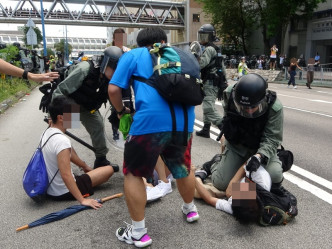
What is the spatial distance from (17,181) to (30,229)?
4.34ft

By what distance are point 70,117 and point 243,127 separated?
173 centimetres

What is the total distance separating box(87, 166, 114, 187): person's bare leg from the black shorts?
6 centimetres

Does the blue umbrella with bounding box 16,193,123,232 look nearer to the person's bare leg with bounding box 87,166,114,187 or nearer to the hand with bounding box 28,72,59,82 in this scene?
the person's bare leg with bounding box 87,166,114,187

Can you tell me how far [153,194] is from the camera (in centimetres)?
326

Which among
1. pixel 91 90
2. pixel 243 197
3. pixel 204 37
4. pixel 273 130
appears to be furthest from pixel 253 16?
pixel 243 197

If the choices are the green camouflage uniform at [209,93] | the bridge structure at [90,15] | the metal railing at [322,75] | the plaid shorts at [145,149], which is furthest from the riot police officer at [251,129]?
the bridge structure at [90,15]

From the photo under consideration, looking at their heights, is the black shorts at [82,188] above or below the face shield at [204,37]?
below

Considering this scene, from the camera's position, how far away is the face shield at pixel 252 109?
112 inches

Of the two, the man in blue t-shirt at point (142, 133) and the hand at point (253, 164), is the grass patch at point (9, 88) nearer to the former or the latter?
the man in blue t-shirt at point (142, 133)

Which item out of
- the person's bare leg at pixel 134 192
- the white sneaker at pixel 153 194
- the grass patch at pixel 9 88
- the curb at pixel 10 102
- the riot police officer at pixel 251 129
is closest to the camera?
the person's bare leg at pixel 134 192

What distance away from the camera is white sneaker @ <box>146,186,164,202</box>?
3226 millimetres

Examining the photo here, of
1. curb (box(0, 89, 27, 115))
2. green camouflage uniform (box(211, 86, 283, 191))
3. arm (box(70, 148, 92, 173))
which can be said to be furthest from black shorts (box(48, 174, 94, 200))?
curb (box(0, 89, 27, 115))

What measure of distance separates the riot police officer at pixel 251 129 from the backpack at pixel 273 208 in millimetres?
233

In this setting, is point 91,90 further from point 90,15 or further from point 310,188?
point 90,15
